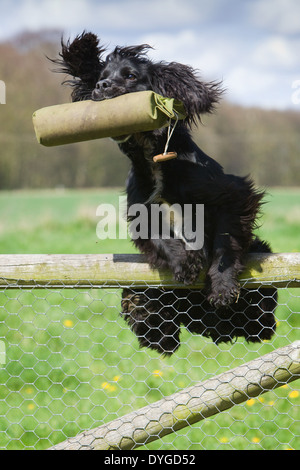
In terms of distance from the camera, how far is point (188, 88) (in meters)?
3.21

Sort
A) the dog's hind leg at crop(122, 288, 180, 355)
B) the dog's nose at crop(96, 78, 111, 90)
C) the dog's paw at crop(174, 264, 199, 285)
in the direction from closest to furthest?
the dog's paw at crop(174, 264, 199, 285) < the dog's nose at crop(96, 78, 111, 90) < the dog's hind leg at crop(122, 288, 180, 355)

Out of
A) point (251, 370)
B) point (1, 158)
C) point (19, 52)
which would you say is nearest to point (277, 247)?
point (251, 370)

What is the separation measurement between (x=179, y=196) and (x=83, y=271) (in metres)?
0.78

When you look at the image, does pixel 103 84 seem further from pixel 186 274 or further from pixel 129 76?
pixel 186 274

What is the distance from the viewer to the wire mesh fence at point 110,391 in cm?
371

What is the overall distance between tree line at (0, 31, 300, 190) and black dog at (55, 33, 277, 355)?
3338 cm

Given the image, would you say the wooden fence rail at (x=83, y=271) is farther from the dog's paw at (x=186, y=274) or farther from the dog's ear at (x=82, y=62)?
the dog's ear at (x=82, y=62)

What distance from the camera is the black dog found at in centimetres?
320

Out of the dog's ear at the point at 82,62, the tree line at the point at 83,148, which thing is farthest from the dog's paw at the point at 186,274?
the tree line at the point at 83,148

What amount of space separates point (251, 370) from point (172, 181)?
1.12m

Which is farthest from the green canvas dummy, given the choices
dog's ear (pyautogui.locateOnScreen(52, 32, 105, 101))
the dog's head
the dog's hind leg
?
the dog's hind leg

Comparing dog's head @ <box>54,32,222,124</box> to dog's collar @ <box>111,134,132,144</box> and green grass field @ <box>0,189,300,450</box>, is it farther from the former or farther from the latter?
green grass field @ <box>0,189,300,450</box>
